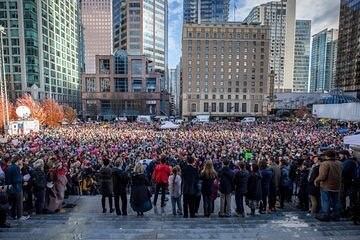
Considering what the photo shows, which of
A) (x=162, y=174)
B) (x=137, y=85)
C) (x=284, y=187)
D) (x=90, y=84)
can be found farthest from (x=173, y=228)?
(x=90, y=84)

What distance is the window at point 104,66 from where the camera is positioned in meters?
93.6

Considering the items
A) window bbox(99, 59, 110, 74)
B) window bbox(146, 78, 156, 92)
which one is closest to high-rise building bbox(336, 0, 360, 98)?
window bbox(146, 78, 156, 92)

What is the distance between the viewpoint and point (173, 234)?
19.0 ft

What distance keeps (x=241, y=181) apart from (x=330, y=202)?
6.92 ft

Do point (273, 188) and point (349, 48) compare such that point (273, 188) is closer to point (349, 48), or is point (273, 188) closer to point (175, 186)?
point (175, 186)

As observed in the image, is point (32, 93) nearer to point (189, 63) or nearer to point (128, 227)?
point (189, 63)

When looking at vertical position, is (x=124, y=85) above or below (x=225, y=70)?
below

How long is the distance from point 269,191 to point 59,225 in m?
5.40

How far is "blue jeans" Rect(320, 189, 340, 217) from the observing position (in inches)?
272

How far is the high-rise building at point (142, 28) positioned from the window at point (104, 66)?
2625 cm

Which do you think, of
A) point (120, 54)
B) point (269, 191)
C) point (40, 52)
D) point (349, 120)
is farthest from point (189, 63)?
point (269, 191)

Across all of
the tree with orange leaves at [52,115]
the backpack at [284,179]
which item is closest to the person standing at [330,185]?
the backpack at [284,179]

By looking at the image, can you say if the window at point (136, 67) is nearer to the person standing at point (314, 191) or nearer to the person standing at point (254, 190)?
the person standing at point (254, 190)

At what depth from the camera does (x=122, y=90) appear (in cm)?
9362
